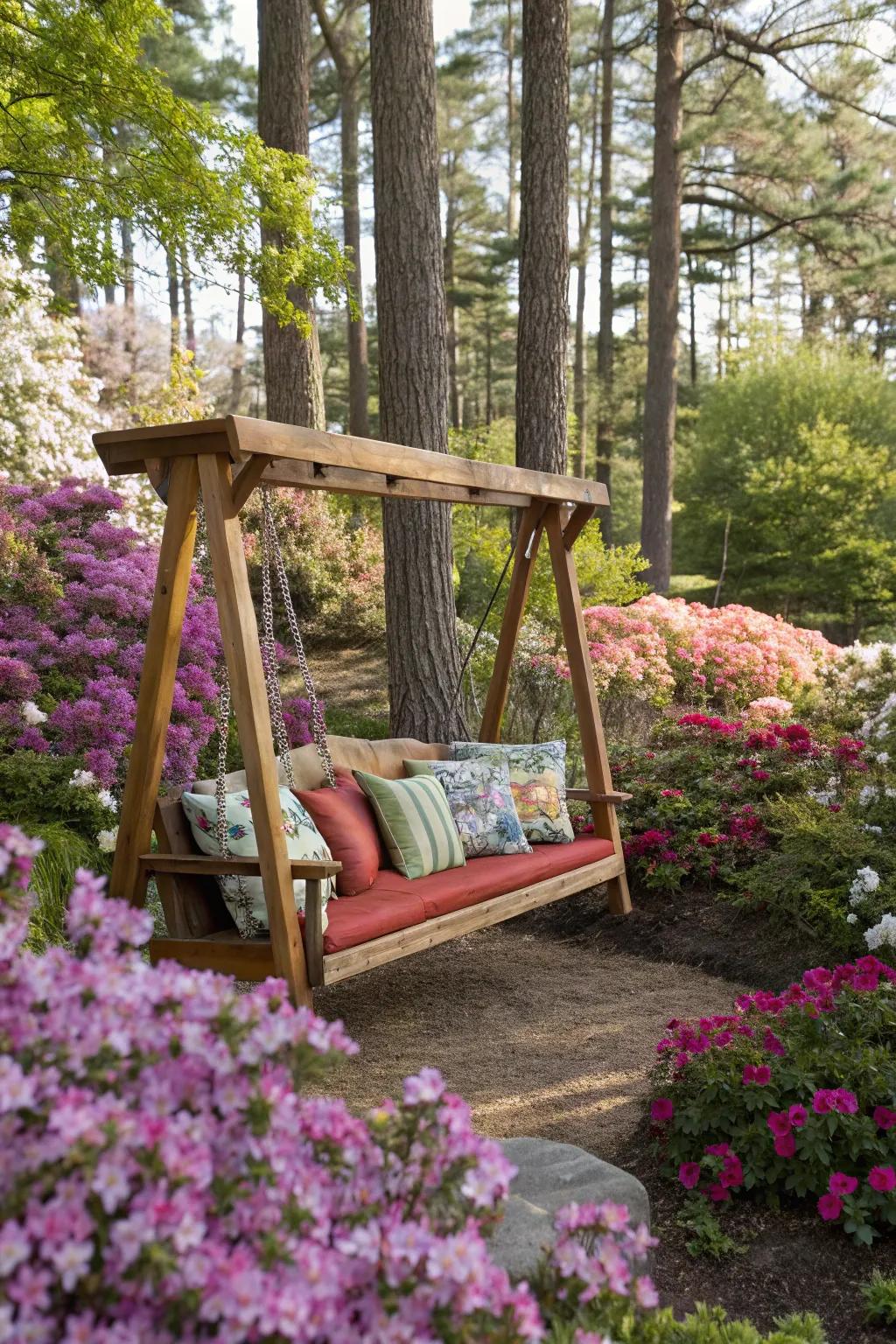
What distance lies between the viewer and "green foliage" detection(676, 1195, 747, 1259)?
8.00 ft

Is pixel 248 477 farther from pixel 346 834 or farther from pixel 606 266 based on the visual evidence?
pixel 606 266

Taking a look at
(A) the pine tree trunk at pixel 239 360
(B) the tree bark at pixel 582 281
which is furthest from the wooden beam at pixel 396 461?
(A) the pine tree trunk at pixel 239 360

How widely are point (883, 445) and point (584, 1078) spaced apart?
1443 centimetres

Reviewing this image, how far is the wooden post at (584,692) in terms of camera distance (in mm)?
5086

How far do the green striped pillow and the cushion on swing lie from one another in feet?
0.26

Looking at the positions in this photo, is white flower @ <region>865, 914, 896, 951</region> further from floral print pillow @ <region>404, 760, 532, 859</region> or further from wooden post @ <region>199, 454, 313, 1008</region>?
wooden post @ <region>199, 454, 313, 1008</region>

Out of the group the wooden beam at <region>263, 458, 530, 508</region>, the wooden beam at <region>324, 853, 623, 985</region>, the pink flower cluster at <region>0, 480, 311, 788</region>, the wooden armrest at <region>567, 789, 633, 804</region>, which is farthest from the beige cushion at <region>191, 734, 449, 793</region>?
the wooden beam at <region>263, 458, 530, 508</region>

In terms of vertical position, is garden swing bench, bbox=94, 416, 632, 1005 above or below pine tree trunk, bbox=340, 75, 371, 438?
below

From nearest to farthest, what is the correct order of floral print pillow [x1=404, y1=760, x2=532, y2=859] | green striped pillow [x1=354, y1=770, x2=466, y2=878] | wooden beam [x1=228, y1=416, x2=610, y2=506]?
wooden beam [x1=228, y1=416, x2=610, y2=506] < green striped pillow [x1=354, y1=770, x2=466, y2=878] < floral print pillow [x1=404, y1=760, x2=532, y2=859]

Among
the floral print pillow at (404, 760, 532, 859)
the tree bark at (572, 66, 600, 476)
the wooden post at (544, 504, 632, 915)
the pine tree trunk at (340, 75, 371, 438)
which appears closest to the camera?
the floral print pillow at (404, 760, 532, 859)

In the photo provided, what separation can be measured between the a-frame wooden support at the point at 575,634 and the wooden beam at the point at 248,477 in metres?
2.04

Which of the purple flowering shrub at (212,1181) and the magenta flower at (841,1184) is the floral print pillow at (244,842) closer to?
the magenta flower at (841,1184)

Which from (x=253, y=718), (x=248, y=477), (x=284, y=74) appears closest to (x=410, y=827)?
(x=253, y=718)

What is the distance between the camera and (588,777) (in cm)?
519
